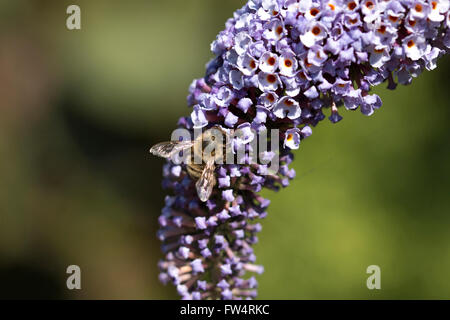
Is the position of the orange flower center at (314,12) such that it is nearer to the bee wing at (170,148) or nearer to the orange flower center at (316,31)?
the orange flower center at (316,31)

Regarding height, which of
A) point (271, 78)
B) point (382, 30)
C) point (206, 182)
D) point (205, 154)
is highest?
point (382, 30)

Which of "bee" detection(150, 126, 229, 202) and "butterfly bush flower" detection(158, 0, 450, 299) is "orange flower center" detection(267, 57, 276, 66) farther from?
"bee" detection(150, 126, 229, 202)

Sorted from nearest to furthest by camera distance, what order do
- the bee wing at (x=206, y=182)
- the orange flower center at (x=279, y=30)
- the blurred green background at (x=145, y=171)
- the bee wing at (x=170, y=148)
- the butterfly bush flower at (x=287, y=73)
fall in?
the butterfly bush flower at (x=287, y=73), the orange flower center at (x=279, y=30), the bee wing at (x=206, y=182), the bee wing at (x=170, y=148), the blurred green background at (x=145, y=171)

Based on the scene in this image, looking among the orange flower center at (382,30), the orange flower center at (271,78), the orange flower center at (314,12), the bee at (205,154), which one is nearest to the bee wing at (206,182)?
the bee at (205,154)

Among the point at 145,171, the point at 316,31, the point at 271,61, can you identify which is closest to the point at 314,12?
the point at 316,31

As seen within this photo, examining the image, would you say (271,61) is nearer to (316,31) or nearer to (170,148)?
(316,31)

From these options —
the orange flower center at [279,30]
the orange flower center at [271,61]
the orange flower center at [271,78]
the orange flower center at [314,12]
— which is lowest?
the orange flower center at [271,78]
